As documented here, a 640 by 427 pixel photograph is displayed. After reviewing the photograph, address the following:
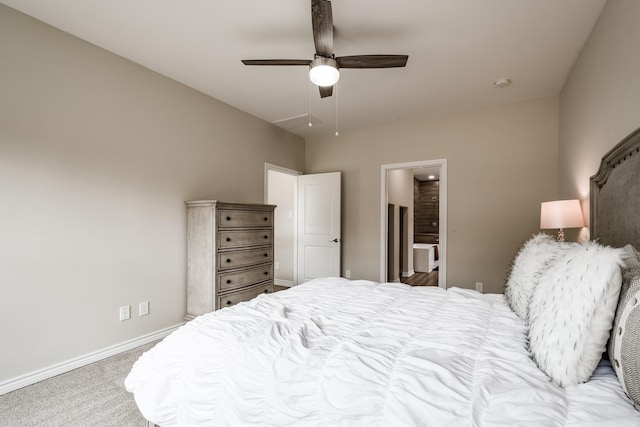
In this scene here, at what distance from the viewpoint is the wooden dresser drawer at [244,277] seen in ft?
10.1

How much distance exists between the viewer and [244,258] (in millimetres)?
3291

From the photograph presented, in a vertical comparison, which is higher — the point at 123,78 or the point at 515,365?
the point at 123,78

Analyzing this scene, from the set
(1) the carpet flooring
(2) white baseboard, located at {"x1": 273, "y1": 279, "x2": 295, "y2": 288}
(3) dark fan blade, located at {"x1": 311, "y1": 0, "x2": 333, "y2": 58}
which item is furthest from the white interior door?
(1) the carpet flooring

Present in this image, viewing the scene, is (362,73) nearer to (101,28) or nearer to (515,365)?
(101,28)

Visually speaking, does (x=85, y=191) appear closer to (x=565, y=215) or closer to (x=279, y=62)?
(x=279, y=62)

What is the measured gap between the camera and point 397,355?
1188 mm

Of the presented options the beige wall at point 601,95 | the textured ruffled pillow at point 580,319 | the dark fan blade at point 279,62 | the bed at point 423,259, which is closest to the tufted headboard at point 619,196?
the beige wall at point 601,95

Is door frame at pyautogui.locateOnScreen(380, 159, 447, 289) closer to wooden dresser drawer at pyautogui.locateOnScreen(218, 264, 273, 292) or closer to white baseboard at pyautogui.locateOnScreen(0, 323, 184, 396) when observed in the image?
wooden dresser drawer at pyautogui.locateOnScreen(218, 264, 273, 292)

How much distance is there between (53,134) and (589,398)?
336cm

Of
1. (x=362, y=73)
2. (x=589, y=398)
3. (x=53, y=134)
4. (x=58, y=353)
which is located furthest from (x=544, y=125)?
(x=58, y=353)

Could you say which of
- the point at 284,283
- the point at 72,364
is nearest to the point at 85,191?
the point at 72,364

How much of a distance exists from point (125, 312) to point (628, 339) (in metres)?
3.28

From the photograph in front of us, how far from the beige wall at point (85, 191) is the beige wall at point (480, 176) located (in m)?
2.48

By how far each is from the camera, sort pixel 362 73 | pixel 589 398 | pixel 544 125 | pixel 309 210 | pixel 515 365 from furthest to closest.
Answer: pixel 309 210 → pixel 544 125 → pixel 362 73 → pixel 515 365 → pixel 589 398
